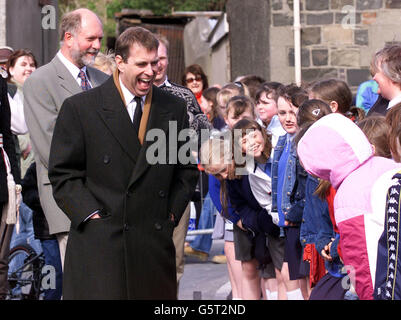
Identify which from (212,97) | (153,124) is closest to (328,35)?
(212,97)

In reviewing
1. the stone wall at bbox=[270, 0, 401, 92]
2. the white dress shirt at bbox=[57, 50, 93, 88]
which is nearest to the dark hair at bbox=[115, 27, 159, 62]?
the white dress shirt at bbox=[57, 50, 93, 88]

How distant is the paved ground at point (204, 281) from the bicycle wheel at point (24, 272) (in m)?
1.32

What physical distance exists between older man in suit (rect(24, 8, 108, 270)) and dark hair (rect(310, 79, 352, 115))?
1534mm

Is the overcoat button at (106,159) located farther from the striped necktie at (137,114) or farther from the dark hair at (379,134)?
the dark hair at (379,134)

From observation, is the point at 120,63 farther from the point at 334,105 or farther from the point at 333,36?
the point at 333,36

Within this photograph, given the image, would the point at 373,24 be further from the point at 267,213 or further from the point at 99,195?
the point at 99,195

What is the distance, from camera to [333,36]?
14.2 m

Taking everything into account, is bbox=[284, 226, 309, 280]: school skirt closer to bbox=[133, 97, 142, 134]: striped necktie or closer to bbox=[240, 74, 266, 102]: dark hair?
bbox=[133, 97, 142, 134]: striped necktie

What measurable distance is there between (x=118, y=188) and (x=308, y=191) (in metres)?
1.47

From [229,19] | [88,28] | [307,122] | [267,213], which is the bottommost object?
[267,213]

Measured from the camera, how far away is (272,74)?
1462cm

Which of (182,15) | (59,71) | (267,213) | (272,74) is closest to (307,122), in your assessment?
(267,213)

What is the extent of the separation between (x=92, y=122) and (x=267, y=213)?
7.54 feet

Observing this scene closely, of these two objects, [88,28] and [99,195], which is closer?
[99,195]
